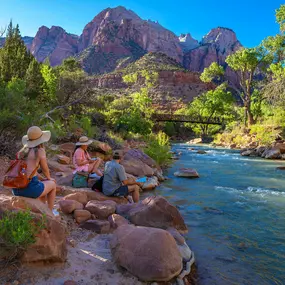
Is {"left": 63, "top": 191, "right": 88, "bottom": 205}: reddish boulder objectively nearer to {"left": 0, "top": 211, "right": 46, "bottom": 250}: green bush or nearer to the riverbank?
the riverbank

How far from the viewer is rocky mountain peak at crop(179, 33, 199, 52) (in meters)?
157

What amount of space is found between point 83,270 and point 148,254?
668 millimetres

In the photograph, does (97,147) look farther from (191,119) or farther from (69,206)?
(191,119)

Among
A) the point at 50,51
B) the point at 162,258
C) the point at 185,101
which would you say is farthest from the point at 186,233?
the point at 50,51

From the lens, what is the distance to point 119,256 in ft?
11.0

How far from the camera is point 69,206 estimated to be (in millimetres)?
4660

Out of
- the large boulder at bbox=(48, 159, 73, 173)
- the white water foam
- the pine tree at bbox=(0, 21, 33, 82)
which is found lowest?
the white water foam

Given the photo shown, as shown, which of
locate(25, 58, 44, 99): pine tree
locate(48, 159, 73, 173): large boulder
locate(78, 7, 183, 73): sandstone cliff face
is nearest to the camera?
locate(48, 159, 73, 173): large boulder

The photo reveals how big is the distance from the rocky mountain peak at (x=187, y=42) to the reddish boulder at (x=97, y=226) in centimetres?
15586

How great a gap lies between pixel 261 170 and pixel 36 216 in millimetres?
11237

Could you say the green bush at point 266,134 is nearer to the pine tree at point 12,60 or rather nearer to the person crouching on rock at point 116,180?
the pine tree at point 12,60

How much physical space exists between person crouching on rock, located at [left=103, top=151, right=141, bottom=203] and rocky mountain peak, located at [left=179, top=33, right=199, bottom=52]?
507ft

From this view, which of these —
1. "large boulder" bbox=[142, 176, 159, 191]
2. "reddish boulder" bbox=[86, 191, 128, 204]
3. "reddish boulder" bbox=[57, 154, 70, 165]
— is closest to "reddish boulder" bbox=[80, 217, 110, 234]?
"reddish boulder" bbox=[86, 191, 128, 204]

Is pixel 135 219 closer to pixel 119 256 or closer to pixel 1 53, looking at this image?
pixel 119 256
